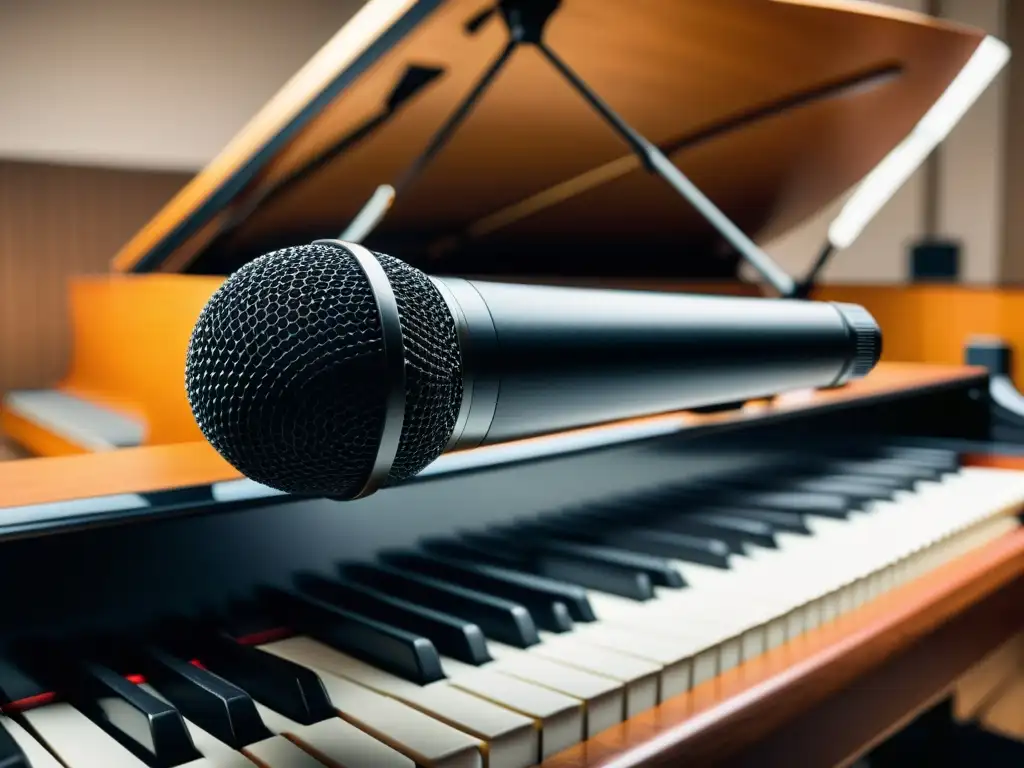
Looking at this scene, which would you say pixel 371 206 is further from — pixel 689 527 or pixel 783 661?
pixel 783 661

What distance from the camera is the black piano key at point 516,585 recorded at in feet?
2.51

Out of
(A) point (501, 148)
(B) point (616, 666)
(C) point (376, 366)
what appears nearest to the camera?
(C) point (376, 366)

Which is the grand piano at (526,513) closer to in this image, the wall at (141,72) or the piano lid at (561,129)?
the piano lid at (561,129)

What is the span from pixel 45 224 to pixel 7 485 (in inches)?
63.8

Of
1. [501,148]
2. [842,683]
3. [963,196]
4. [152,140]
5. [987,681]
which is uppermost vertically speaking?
[152,140]

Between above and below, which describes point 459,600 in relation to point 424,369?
below

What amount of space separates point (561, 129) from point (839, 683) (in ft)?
2.81

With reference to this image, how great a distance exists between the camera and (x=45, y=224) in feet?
6.88

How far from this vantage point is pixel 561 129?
1.39 metres

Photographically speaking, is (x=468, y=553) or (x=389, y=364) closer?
(x=389, y=364)

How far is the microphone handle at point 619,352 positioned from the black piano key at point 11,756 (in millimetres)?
255

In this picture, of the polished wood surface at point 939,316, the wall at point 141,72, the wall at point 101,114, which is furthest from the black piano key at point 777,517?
the wall at point 141,72

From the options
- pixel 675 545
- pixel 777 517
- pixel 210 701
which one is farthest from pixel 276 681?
pixel 777 517

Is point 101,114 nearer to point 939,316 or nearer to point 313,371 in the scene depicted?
point 939,316
